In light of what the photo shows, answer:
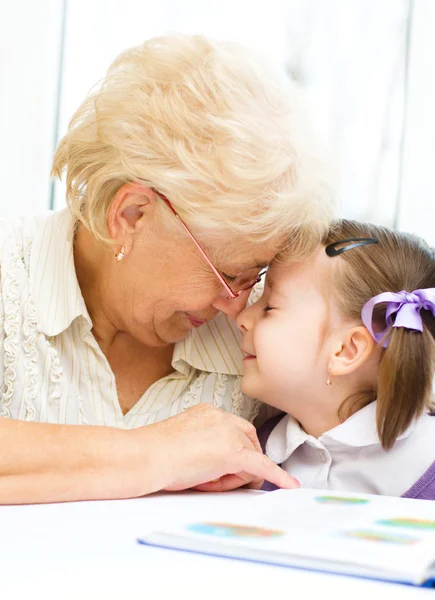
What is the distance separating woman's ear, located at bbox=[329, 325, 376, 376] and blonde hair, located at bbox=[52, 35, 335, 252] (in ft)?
0.64

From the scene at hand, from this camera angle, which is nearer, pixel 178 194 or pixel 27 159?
pixel 178 194

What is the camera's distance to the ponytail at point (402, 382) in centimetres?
146

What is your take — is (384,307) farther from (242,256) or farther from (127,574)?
(127,574)

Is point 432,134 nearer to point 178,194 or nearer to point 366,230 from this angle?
point 366,230

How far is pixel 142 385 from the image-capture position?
1.69 meters

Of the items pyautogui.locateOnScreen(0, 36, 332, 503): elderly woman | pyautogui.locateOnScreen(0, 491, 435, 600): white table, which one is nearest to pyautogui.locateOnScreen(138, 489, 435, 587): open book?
pyautogui.locateOnScreen(0, 491, 435, 600): white table

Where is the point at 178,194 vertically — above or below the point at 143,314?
above

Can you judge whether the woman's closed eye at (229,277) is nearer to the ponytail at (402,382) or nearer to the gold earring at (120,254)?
the gold earring at (120,254)

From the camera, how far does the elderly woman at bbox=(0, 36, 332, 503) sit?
54.8 inches

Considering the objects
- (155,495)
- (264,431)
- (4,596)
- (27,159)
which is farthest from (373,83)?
(4,596)

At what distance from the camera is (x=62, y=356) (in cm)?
156

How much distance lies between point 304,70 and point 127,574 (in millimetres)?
2353

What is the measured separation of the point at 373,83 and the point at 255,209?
1550 millimetres

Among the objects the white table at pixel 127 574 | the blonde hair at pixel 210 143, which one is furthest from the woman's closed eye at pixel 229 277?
the white table at pixel 127 574
